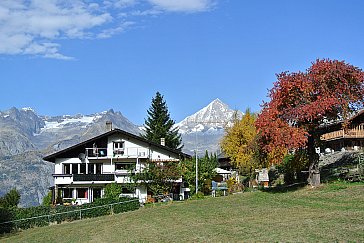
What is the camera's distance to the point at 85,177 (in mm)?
58156

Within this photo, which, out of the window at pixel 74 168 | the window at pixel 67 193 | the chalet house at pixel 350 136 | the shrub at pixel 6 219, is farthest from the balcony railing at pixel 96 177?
the chalet house at pixel 350 136

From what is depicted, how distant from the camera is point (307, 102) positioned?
37.4 meters

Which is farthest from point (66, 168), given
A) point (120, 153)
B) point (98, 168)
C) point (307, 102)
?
point (307, 102)

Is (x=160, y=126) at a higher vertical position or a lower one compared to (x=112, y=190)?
higher

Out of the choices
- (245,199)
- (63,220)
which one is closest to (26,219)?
(63,220)

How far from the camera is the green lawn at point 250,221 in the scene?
22.7 meters

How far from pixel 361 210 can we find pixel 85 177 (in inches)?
1436

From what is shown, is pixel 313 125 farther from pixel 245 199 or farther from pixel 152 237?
pixel 152 237

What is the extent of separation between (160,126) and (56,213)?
139ft

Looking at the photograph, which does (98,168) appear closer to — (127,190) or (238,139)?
(127,190)

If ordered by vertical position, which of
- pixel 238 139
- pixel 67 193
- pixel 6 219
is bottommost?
pixel 6 219

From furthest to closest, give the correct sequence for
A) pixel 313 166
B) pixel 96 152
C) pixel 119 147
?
pixel 119 147 → pixel 96 152 → pixel 313 166

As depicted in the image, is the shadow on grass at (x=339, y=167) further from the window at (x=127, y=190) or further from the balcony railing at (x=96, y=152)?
the balcony railing at (x=96, y=152)

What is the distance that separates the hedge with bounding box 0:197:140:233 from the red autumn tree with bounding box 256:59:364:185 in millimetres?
13552
